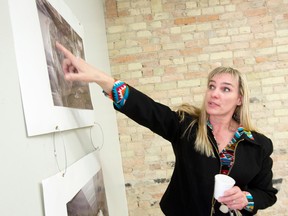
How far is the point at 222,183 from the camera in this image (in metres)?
1.29

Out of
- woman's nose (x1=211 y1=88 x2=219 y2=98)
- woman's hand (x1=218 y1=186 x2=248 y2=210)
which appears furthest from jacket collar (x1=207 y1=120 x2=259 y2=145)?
woman's hand (x1=218 y1=186 x2=248 y2=210)

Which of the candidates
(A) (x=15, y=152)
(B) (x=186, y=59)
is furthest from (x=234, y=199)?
(B) (x=186, y=59)

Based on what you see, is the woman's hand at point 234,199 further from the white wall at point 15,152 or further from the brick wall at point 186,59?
the brick wall at point 186,59

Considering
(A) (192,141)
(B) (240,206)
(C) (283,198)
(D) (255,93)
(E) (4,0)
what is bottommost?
(C) (283,198)

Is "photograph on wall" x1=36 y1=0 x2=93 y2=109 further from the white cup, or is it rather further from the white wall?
the white cup

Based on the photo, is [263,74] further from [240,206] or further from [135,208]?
[135,208]

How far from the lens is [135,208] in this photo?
2.70 metres

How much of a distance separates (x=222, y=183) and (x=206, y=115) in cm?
44

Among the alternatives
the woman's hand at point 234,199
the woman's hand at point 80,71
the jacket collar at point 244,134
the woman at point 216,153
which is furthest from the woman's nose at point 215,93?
the woman's hand at point 80,71

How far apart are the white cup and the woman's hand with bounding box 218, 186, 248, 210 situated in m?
0.03

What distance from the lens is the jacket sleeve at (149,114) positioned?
1.19 meters

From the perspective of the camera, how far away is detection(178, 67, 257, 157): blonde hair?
1.47 m

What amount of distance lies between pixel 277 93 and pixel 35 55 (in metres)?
2.45

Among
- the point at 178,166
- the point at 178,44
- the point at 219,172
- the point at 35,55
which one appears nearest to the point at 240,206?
the point at 219,172
